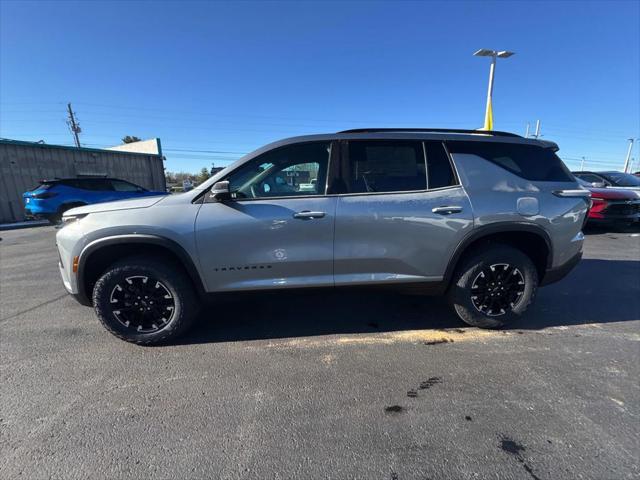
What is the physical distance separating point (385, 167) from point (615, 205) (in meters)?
8.20

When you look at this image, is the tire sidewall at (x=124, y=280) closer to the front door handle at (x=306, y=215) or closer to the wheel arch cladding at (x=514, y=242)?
the front door handle at (x=306, y=215)

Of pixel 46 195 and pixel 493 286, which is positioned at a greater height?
pixel 46 195

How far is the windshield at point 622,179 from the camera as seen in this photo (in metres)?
8.77

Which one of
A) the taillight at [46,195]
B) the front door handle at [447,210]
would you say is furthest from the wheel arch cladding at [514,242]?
the taillight at [46,195]

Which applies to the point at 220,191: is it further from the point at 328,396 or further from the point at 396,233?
the point at 328,396

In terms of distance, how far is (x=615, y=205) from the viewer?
773 cm

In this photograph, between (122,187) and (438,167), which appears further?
(122,187)

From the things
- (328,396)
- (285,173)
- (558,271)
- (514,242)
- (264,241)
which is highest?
(285,173)

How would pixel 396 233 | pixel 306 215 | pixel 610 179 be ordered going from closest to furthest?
pixel 306 215, pixel 396 233, pixel 610 179

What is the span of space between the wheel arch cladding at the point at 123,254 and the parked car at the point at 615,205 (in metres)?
9.13

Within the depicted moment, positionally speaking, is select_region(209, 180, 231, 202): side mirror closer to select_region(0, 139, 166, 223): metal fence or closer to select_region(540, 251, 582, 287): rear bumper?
select_region(540, 251, 582, 287): rear bumper

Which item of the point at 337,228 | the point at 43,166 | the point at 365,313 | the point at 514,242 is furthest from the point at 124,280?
the point at 43,166

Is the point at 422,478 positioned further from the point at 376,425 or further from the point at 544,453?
the point at 544,453

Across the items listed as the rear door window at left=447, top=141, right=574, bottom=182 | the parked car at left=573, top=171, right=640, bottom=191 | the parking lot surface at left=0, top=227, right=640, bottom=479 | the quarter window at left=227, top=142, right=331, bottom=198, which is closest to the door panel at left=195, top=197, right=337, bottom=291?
the quarter window at left=227, top=142, right=331, bottom=198
